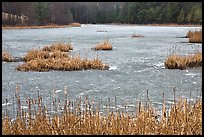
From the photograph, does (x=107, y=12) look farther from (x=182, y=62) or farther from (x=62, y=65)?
(x=62, y=65)

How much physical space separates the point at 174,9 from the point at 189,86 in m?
57.9

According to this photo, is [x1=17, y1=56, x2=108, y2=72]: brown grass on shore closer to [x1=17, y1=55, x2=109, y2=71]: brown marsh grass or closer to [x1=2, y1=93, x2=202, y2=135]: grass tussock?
[x1=17, y1=55, x2=109, y2=71]: brown marsh grass

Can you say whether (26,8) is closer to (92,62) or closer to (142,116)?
(92,62)

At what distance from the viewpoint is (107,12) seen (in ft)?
294

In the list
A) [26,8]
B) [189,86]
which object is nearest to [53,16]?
[26,8]

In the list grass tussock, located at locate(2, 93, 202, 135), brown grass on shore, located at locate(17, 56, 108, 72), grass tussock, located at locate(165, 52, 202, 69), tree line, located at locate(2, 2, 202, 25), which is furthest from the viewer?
tree line, located at locate(2, 2, 202, 25)

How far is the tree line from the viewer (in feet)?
160

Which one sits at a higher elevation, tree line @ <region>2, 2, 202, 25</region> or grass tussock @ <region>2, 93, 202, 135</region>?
tree line @ <region>2, 2, 202, 25</region>

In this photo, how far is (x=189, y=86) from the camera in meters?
7.50

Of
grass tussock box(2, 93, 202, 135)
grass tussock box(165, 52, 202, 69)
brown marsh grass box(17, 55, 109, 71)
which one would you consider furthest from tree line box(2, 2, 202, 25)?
grass tussock box(2, 93, 202, 135)

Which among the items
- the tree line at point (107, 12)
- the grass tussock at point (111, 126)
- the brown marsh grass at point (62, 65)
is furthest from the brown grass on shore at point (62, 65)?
the tree line at point (107, 12)

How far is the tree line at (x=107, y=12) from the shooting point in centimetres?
4875

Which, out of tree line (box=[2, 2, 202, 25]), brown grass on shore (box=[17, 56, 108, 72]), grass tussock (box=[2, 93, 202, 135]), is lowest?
brown grass on shore (box=[17, 56, 108, 72])

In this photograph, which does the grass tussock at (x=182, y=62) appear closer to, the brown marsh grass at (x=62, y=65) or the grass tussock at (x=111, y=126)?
the brown marsh grass at (x=62, y=65)
